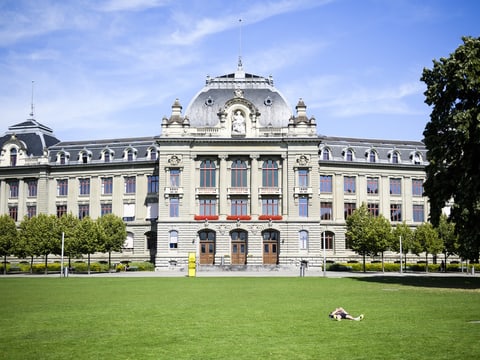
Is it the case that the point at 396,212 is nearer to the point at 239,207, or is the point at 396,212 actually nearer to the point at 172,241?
the point at 239,207

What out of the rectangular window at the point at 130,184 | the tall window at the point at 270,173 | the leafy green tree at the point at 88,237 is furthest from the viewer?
the rectangular window at the point at 130,184

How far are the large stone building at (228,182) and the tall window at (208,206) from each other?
145 millimetres

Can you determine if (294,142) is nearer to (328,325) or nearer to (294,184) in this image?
(294,184)

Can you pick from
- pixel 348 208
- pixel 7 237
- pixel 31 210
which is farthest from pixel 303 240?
pixel 31 210

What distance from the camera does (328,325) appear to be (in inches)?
822

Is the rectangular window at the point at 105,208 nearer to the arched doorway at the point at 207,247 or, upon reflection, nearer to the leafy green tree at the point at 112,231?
the leafy green tree at the point at 112,231

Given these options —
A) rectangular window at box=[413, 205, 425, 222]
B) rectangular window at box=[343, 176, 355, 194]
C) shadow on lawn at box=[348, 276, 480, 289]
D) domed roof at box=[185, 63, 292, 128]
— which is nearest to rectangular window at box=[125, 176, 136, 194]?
domed roof at box=[185, 63, 292, 128]

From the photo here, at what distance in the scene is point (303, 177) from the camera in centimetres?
8331

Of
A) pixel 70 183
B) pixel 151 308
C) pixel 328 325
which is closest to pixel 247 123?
pixel 70 183

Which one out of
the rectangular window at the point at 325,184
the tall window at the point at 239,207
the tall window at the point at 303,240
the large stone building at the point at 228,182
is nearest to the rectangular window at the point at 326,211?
the large stone building at the point at 228,182

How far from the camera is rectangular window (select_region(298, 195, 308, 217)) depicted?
82.8 m

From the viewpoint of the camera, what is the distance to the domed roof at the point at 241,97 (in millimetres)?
85438

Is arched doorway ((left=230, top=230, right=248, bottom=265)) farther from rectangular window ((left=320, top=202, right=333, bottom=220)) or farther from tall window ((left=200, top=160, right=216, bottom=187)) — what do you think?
rectangular window ((left=320, top=202, right=333, bottom=220))

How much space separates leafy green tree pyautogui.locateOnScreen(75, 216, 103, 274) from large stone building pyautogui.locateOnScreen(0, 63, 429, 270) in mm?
9673
